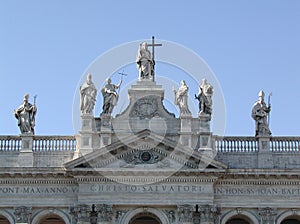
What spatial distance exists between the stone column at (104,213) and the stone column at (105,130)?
3422 mm

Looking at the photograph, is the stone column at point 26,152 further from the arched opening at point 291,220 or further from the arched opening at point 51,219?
the arched opening at point 291,220

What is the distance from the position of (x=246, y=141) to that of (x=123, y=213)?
809cm

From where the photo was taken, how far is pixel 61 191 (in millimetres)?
46938

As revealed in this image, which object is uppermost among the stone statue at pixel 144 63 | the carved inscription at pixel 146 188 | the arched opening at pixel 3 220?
the stone statue at pixel 144 63

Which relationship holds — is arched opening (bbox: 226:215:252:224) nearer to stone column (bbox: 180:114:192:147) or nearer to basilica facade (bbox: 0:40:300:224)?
basilica facade (bbox: 0:40:300:224)

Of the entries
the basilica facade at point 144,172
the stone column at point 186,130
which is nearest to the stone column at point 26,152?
the basilica facade at point 144,172

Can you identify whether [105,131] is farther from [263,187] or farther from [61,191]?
[263,187]

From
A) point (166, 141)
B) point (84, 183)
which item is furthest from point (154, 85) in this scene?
point (84, 183)

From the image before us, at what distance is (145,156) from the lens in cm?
4684

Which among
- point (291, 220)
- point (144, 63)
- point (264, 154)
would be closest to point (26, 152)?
point (144, 63)

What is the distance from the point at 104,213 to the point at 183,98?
7.77 m

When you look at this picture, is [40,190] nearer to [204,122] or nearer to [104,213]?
[104,213]

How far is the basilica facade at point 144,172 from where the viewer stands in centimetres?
4622

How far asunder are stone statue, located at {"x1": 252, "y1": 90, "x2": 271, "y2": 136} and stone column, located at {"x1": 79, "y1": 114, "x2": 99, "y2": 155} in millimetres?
8925
